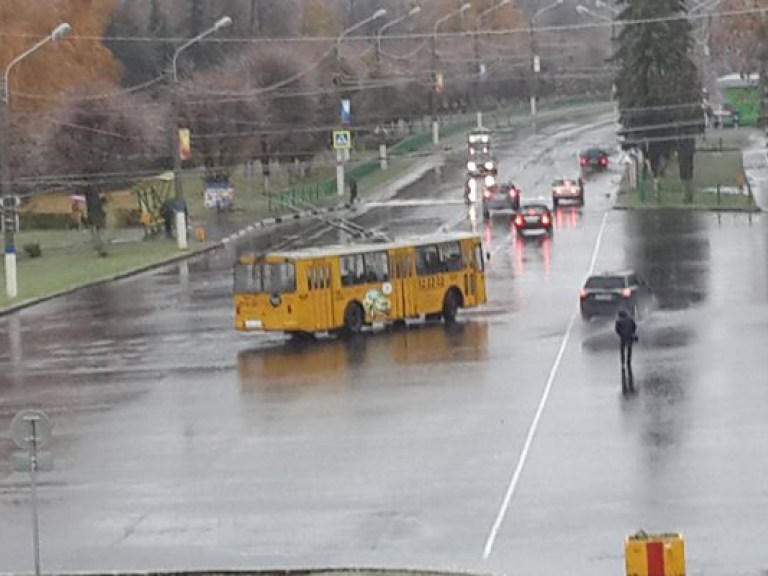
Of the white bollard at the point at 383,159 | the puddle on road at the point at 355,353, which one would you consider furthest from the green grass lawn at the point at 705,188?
the puddle on road at the point at 355,353

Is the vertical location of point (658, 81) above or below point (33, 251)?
above

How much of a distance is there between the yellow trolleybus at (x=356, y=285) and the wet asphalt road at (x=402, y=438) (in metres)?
0.86

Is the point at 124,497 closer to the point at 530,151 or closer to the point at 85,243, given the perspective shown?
the point at 85,243

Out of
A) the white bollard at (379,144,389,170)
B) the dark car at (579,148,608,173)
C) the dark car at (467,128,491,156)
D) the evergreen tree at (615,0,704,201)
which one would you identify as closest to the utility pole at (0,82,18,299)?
the evergreen tree at (615,0,704,201)

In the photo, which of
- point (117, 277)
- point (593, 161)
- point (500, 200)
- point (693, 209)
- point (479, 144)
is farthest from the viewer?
point (479, 144)

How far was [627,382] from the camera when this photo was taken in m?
33.6

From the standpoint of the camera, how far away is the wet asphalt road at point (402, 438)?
873 inches

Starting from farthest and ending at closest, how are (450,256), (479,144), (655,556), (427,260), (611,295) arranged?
(479,144)
(450,256)
(427,260)
(611,295)
(655,556)

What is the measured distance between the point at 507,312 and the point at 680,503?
77.5 feet

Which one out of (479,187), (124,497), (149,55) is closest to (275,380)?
(124,497)

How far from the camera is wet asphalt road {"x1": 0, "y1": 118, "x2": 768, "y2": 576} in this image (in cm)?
2217

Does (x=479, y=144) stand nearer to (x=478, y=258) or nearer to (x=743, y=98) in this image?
(x=743, y=98)

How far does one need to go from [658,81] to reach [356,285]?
2114 inches

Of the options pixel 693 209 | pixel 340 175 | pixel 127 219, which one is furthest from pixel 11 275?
pixel 340 175
